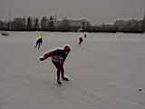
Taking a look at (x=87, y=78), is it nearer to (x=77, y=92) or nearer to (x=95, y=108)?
(x=77, y=92)

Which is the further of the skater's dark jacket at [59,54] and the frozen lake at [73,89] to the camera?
the skater's dark jacket at [59,54]

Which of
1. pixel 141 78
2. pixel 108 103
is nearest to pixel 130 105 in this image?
pixel 108 103

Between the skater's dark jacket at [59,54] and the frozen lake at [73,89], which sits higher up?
the skater's dark jacket at [59,54]

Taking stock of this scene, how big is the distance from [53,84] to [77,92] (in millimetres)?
1052

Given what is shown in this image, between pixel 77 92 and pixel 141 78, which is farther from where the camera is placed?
pixel 141 78

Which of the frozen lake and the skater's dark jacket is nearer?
the frozen lake

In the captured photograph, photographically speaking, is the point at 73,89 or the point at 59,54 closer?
the point at 73,89

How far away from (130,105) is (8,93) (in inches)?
121

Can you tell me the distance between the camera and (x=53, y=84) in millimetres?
11539

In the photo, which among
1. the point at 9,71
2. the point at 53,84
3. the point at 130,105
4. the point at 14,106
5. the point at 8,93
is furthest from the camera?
the point at 9,71

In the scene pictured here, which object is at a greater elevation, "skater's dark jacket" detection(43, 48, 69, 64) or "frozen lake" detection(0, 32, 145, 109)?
"skater's dark jacket" detection(43, 48, 69, 64)

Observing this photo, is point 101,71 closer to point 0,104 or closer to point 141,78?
point 141,78

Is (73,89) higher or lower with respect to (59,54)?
lower

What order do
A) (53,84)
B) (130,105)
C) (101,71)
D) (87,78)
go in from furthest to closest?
(101,71) < (87,78) < (53,84) < (130,105)
